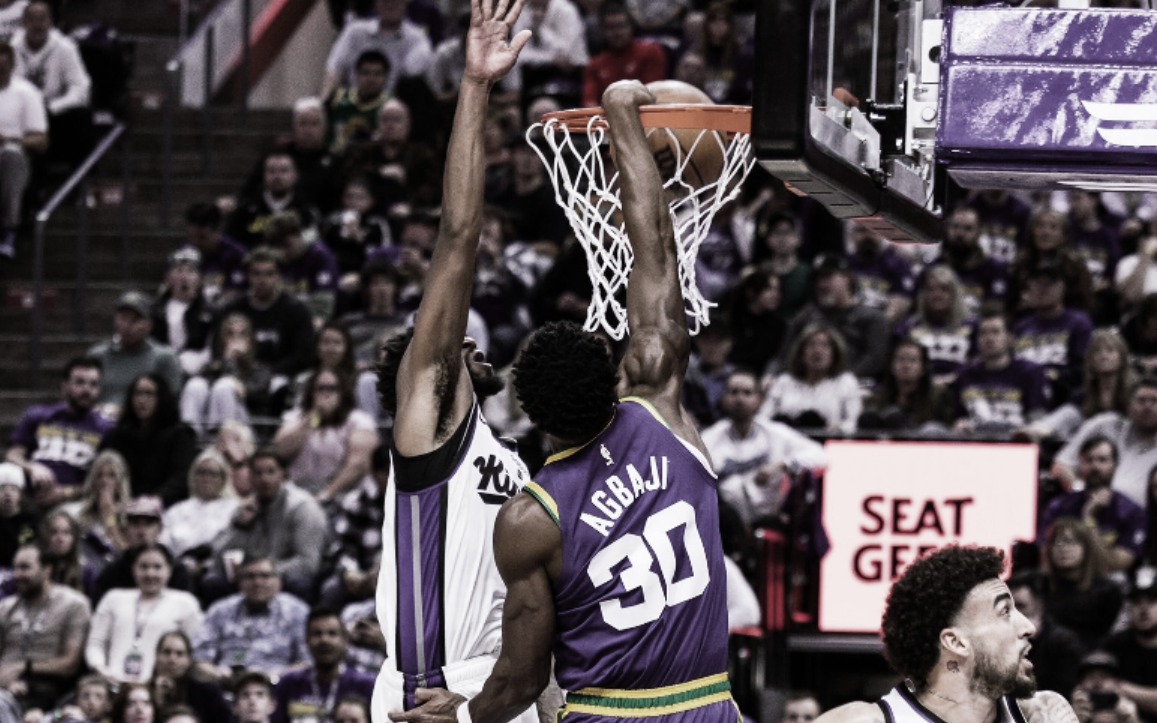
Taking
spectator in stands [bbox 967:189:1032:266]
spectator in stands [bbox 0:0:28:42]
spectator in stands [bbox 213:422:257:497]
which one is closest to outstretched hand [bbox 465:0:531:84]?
spectator in stands [bbox 213:422:257:497]

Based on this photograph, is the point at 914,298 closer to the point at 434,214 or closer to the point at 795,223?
the point at 795,223

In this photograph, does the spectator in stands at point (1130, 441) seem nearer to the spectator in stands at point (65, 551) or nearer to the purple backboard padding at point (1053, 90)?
the spectator in stands at point (65, 551)

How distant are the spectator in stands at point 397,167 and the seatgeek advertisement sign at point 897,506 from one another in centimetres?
516

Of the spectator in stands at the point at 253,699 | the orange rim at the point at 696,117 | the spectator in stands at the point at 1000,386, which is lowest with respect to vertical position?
the spectator in stands at the point at 253,699

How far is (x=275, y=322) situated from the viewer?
43.7 feet

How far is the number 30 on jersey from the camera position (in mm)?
5156

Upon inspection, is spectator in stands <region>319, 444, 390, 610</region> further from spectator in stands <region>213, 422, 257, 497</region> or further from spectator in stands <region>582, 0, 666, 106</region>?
spectator in stands <region>582, 0, 666, 106</region>

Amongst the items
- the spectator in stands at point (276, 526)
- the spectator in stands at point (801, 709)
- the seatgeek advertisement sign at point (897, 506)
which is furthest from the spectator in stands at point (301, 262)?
the spectator in stands at point (801, 709)

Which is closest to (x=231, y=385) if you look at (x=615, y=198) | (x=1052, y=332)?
(x=1052, y=332)

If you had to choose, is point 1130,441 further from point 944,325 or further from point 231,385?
point 231,385

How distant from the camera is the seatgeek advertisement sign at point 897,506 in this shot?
970 centimetres

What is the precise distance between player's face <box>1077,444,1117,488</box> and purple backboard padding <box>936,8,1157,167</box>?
5.53m

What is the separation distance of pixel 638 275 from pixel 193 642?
6173mm

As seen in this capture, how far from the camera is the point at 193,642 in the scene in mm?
11164
